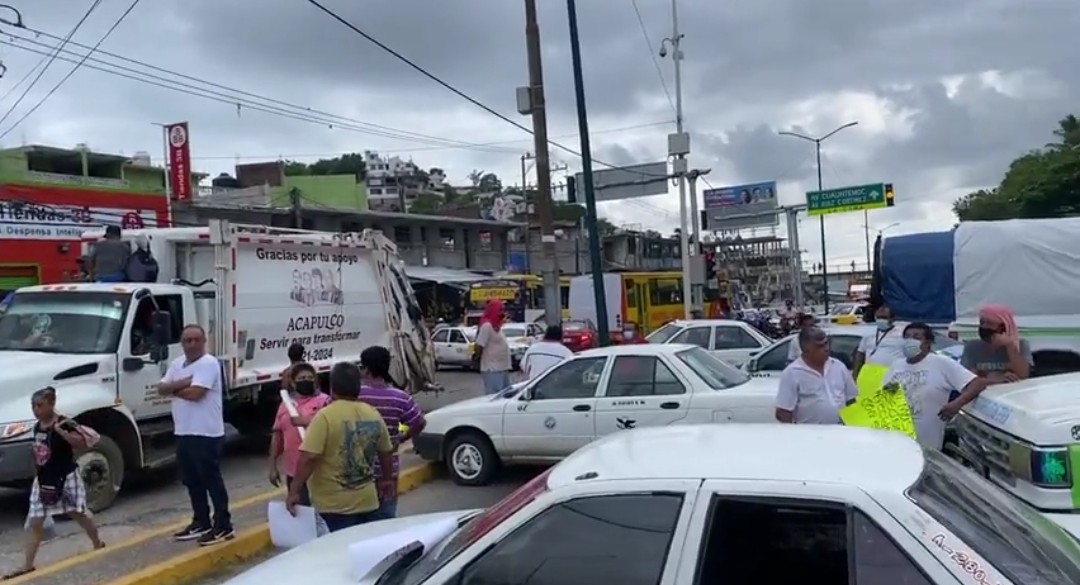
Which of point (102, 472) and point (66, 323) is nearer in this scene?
point (102, 472)

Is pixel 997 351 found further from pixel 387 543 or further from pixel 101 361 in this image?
pixel 101 361

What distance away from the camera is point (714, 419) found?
29.8ft

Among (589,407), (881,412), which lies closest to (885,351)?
(589,407)

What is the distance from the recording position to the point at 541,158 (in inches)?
643

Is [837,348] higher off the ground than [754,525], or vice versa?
[754,525]

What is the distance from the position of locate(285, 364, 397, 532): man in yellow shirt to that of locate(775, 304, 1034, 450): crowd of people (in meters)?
2.93

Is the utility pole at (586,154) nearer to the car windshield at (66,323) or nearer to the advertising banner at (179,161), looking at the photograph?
the car windshield at (66,323)

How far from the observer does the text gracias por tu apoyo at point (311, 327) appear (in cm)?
1271

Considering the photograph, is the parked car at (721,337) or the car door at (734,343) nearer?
the car door at (734,343)

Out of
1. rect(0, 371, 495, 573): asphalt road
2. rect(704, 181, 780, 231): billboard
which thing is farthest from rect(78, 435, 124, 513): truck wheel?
rect(704, 181, 780, 231): billboard

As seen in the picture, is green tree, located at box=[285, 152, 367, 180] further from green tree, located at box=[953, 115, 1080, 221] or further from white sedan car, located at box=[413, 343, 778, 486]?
white sedan car, located at box=[413, 343, 778, 486]

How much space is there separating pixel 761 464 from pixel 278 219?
38644 mm

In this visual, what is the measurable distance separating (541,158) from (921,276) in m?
6.42

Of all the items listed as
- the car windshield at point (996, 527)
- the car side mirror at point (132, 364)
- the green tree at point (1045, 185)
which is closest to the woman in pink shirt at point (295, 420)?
the car side mirror at point (132, 364)
